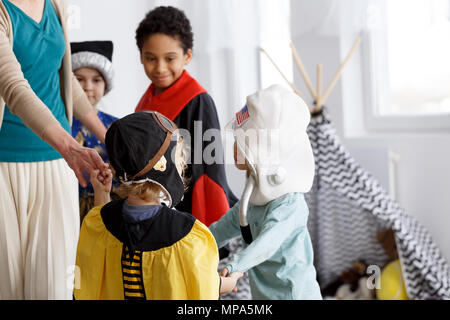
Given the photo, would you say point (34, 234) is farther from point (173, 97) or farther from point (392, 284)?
point (392, 284)

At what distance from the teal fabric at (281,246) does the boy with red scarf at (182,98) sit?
0.06m

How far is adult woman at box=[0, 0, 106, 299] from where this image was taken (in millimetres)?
915

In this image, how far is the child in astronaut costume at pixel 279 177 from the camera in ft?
3.01

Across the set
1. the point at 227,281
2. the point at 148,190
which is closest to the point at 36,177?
the point at 148,190

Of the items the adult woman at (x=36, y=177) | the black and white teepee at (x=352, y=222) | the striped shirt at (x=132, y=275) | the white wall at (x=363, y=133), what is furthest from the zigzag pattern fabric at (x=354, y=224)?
the striped shirt at (x=132, y=275)

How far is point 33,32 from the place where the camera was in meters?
0.91

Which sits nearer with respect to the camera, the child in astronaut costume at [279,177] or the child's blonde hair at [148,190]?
the child's blonde hair at [148,190]

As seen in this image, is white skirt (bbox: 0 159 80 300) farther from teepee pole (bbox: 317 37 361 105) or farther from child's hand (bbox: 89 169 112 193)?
teepee pole (bbox: 317 37 361 105)

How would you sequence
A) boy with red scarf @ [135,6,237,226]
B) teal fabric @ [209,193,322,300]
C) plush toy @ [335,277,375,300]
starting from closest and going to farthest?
teal fabric @ [209,193,322,300], boy with red scarf @ [135,6,237,226], plush toy @ [335,277,375,300]

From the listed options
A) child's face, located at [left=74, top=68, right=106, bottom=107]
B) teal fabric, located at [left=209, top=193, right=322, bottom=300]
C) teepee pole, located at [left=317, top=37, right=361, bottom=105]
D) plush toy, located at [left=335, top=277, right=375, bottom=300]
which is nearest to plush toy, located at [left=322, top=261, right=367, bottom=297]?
plush toy, located at [left=335, top=277, right=375, bottom=300]

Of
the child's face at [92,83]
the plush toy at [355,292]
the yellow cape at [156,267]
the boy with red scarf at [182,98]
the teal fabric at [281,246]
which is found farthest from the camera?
the plush toy at [355,292]

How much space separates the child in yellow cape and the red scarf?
0.69ft

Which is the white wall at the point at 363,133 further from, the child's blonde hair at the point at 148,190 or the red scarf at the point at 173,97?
the child's blonde hair at the point at 148,190
